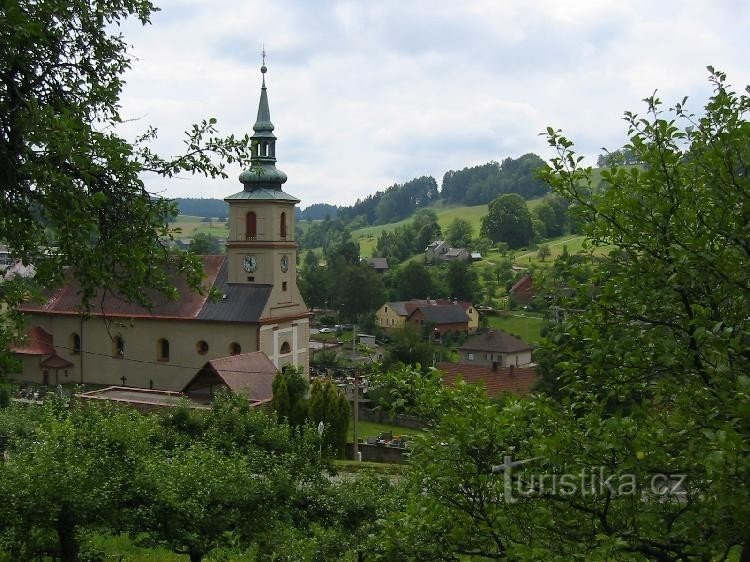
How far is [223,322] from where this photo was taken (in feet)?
141

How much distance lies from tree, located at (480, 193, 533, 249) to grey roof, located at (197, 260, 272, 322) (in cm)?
8357

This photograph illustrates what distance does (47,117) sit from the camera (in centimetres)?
731

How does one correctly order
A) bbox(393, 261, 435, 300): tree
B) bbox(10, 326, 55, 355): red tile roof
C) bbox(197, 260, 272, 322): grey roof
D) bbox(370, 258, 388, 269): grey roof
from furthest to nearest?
bbox(370, 258, 388, 269): grey roof, bbox(393, 261, 435, 300): tree, bbox(10, 326, 55, 355): red tile roof, bbox(197, 260, 272, 322): grey roof

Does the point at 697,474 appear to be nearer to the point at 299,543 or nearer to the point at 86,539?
the point at 299,543

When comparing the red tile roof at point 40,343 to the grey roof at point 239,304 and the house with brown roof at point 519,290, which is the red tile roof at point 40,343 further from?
the house with brown roof at point 519,290

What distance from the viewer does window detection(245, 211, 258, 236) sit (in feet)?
146

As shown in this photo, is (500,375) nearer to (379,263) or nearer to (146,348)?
(146,348)

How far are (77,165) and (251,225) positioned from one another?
123 ft

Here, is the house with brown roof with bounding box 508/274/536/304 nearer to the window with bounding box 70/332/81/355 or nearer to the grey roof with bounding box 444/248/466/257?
the grey roof with bounding box 444/248/466/257

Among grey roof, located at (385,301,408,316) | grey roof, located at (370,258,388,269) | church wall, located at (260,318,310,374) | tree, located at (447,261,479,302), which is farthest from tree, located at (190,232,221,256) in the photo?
tree, located at (447,261,479,302)

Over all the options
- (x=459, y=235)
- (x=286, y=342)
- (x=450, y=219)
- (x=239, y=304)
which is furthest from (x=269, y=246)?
(x=450, y=219)

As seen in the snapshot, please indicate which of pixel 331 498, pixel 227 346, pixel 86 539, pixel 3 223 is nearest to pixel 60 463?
pixel 86 539

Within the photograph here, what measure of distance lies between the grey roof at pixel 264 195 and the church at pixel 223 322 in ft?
0.18

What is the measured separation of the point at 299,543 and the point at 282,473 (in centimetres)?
253
